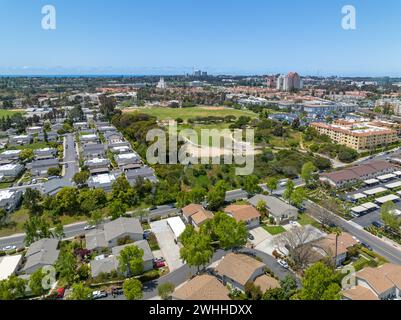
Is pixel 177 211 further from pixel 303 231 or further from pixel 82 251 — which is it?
pixel 303 231

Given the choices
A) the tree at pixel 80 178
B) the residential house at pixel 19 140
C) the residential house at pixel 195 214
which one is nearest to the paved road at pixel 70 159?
the tree at pixel 80 178

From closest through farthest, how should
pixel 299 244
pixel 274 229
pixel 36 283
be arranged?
1. pixel 36 283
2. pixel 299 244
3. pixel 274 229

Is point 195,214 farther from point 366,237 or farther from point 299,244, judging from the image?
point 366,237

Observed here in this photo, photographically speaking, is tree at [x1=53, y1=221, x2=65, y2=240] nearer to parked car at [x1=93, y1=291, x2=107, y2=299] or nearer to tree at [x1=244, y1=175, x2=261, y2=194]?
parked car at [x1=93, y1=291, x2=107, y2=299]

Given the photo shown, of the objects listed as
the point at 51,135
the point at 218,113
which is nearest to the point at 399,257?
the point at 51,135

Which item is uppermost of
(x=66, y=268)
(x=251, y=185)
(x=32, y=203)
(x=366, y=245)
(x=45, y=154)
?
(x=45, y=154)

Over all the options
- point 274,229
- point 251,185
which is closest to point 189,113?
point 251,185

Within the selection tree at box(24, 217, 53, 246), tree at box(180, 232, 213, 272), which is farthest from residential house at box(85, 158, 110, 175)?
tree at box(180, 232, 213, 272)
